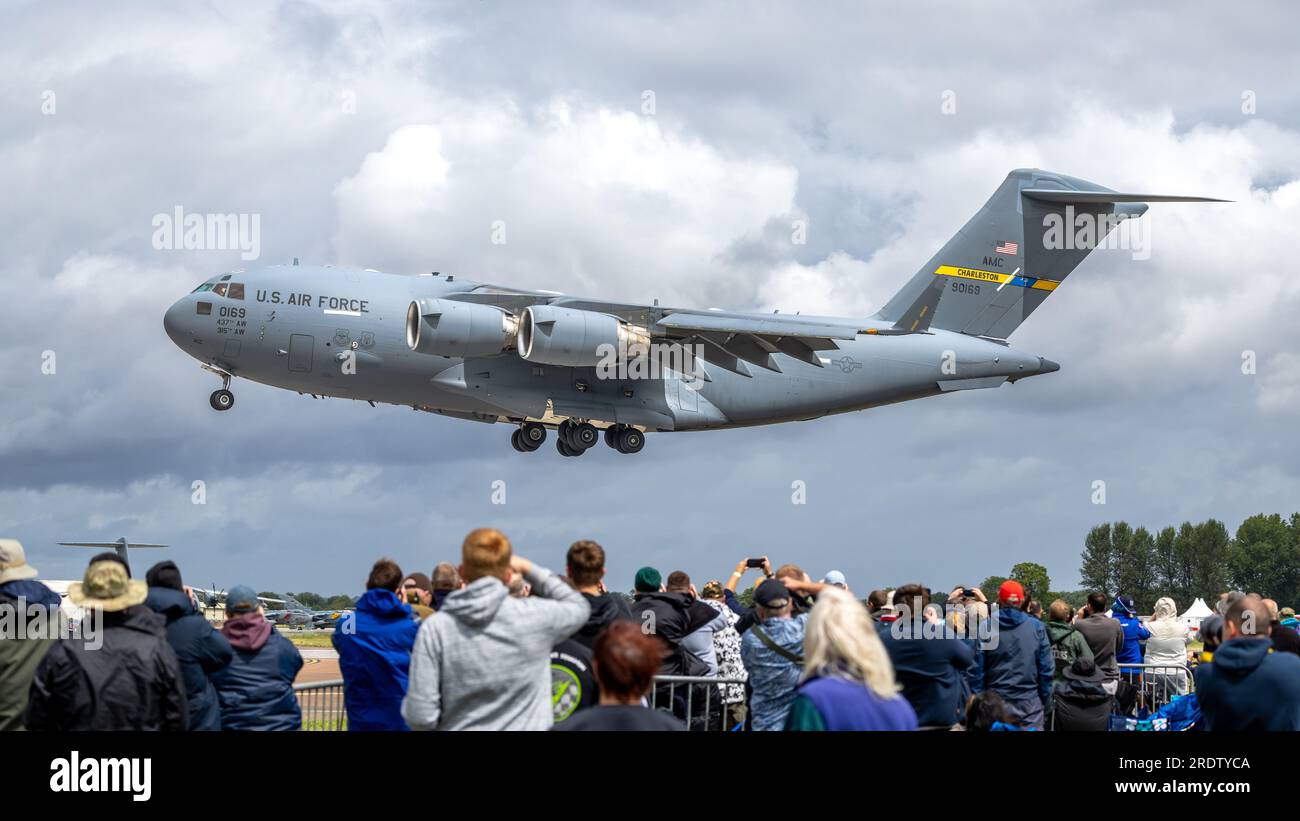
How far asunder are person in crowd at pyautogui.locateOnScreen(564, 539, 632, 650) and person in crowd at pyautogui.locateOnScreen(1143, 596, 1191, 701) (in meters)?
7.60

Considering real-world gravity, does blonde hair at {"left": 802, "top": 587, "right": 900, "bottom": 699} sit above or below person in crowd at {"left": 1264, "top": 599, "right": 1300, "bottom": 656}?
above

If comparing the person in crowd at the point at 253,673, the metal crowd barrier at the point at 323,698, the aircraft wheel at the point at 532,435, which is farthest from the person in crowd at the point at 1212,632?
the aircraft wheel at the point at 532,435

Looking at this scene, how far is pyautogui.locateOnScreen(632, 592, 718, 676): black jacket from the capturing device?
835 centimetres

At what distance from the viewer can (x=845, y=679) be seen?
455cm

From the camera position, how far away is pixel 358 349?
889 inches

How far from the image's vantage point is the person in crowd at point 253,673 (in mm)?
7336

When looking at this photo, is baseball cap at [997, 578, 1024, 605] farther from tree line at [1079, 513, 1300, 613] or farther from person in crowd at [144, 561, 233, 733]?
tree line at [1079, 513, 1300, 613]

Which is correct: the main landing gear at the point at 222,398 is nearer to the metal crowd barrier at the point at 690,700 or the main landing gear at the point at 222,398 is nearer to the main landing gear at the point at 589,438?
the main landing gear at the point at 589,438

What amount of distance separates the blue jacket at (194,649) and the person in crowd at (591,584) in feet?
6.07

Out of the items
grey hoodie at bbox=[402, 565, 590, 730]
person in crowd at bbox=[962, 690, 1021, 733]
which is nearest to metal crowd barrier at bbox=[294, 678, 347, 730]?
grey hoodie at bbox=[402, 565, 590, 730]

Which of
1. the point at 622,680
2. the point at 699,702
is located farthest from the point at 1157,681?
the point at 622,680

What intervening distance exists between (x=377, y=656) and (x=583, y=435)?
716 inches
